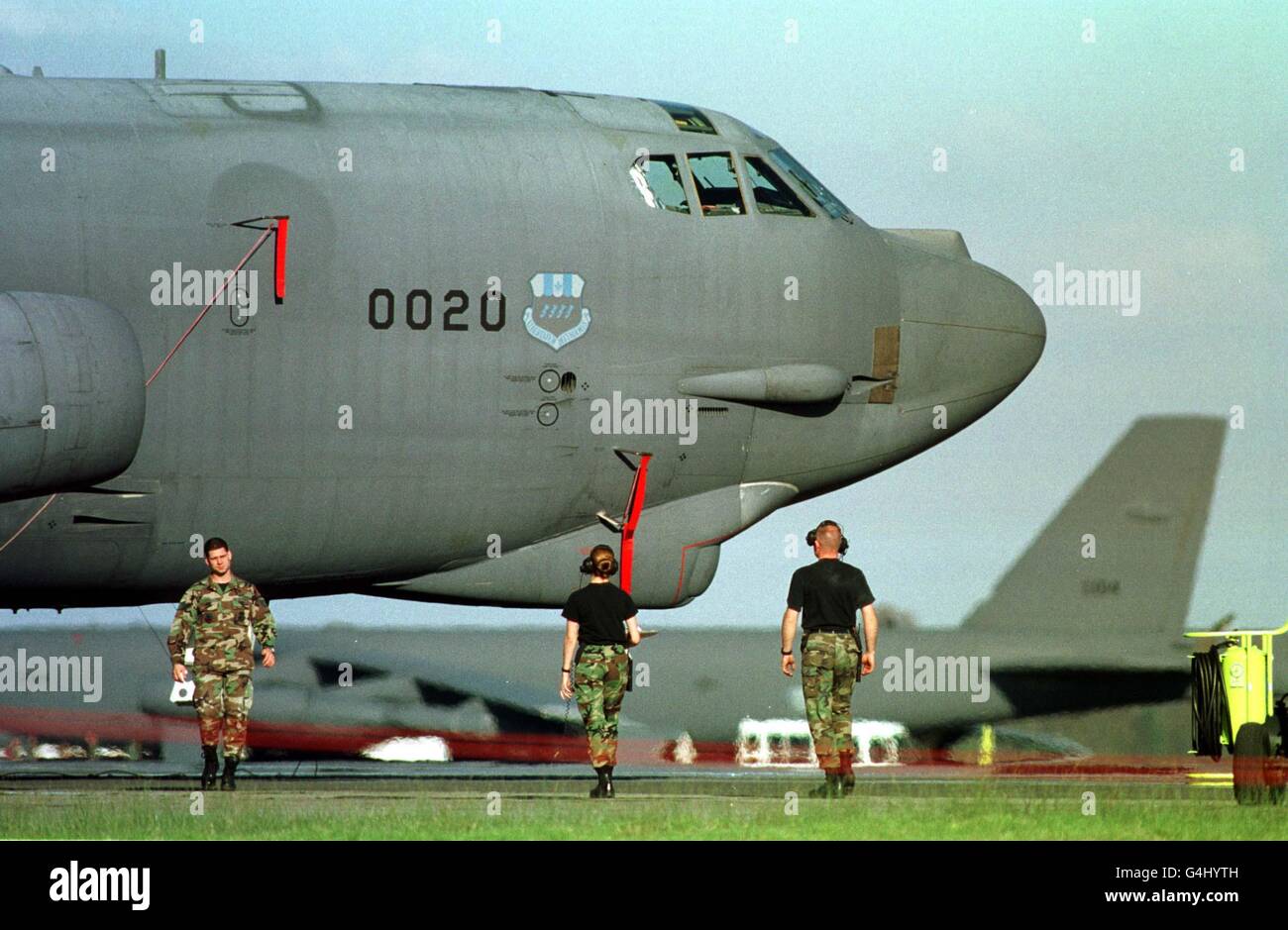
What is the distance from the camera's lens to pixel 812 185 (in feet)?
61.6

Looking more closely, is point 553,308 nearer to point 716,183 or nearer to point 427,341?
point 427,341

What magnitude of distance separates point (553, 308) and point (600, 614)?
2989 mm

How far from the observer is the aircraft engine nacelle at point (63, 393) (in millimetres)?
15414

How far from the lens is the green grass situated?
43.9ft

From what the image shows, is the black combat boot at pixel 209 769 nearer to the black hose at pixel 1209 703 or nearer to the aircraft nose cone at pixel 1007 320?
the aircraft nose cone at pixel 1007 320

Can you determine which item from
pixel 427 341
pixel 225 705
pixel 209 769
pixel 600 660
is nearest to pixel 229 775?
pixel 209 769

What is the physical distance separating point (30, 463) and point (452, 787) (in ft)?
16.2

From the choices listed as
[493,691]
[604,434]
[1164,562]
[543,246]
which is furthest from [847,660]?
[1164,562]

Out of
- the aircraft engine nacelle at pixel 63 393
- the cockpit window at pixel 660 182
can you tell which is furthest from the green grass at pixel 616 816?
the cockpit window at pixel 660 182

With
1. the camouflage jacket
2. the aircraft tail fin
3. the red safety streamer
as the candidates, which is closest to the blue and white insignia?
the red safety streamer

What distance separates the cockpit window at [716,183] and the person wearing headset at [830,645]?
3697mm

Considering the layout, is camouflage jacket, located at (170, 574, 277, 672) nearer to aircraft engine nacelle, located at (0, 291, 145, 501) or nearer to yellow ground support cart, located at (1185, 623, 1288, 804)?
aircraft engine nacelle, located at (0, 291, 145, 501)

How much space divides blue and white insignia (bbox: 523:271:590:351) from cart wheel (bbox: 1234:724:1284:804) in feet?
21.6
